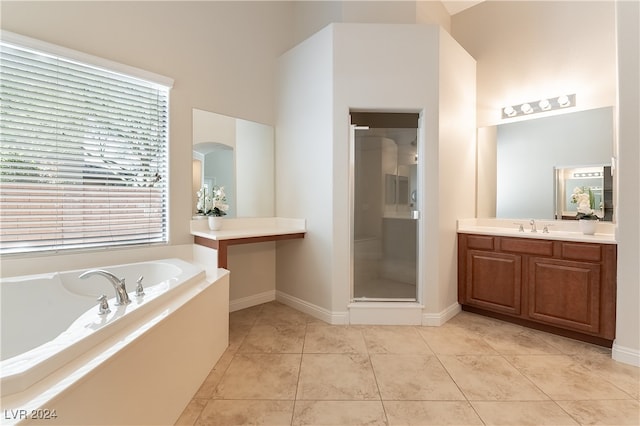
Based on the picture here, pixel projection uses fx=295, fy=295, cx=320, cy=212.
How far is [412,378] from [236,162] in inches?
96.4

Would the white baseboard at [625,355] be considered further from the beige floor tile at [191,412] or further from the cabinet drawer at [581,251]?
the beige floor tile at [191,412]

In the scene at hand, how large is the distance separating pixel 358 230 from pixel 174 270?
5.33 ft

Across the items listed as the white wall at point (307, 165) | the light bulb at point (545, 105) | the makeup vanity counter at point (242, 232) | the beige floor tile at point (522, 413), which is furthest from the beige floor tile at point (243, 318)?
the light bulb at point (545, 105)

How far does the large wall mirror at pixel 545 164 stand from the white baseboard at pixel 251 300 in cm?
255

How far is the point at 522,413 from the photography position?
1.56 m

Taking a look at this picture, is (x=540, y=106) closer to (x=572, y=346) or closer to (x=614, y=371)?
(x=572, y=346)

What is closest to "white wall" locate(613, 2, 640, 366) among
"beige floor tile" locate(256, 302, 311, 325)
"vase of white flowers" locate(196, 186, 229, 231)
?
"beige floor tile" locate(256, 302, 311, 325)

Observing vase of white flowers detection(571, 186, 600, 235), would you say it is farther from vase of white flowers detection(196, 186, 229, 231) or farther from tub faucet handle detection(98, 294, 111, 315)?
tub faucet handle detection(98, 294, 111, 315)

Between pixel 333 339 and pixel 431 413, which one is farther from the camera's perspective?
pixel 333 339

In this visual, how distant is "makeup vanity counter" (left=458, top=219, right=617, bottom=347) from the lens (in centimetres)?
225

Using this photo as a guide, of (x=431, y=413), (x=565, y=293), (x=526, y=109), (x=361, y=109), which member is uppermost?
(x=526, y=109)

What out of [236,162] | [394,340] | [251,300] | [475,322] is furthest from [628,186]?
[251,300]

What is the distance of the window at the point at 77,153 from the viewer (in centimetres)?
193

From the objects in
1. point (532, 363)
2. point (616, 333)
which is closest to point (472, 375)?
point (532, 363)
